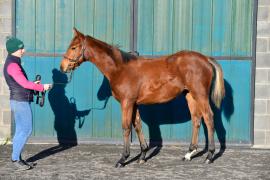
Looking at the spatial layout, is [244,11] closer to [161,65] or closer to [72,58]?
[161,65]

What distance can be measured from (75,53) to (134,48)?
1.60 metres

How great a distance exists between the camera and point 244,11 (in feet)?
28.6

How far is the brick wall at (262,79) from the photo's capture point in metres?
8.63

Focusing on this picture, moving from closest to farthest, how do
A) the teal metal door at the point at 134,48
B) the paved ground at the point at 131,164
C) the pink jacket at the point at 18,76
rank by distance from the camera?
the pink jacket at the point at 18,76 → the paved ground at the point at 131,164 → the teal metal door at the point at 134,48

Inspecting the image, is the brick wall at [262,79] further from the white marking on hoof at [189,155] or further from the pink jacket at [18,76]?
the pink jacket at [18,76]

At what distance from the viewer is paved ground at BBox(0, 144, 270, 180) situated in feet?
22.7

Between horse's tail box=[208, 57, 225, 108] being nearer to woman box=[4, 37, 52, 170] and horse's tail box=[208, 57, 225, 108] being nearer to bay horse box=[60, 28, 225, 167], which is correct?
bay horse box=[60, 28, 225, 167]

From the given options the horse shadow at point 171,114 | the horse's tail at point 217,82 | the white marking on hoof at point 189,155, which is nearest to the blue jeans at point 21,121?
the horse shadow at point 171,114

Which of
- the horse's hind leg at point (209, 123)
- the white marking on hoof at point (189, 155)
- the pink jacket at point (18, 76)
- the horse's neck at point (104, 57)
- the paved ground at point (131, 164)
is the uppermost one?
the horse's neck at point (104, 57)

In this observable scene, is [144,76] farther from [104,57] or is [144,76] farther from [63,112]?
[63,112]

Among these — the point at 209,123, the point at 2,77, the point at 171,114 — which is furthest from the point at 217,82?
Answer: the point at 2,77

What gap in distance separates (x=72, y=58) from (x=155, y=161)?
1920mm

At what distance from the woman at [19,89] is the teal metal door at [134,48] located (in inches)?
74.8

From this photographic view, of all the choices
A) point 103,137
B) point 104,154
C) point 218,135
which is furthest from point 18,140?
point 218,135
